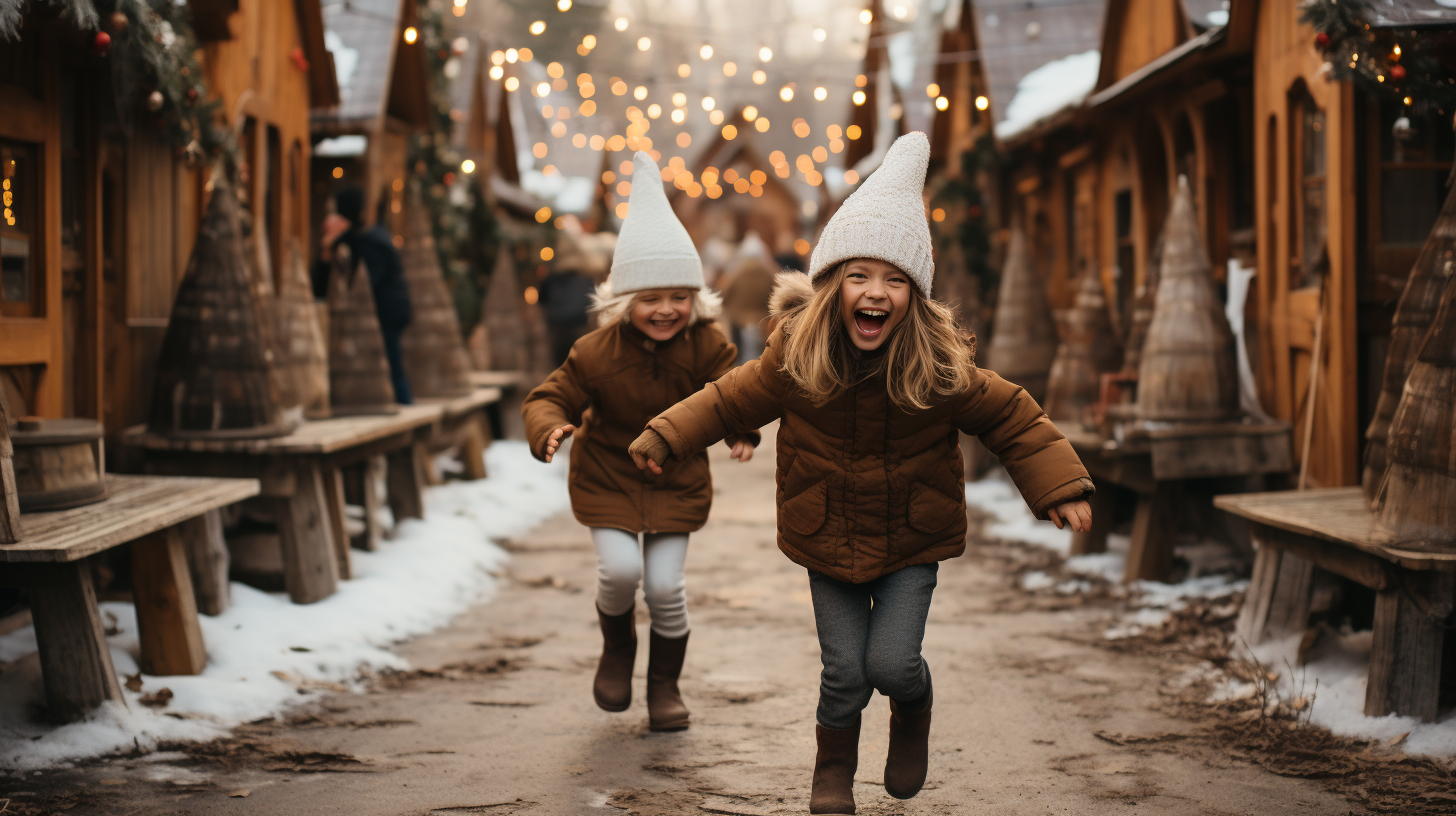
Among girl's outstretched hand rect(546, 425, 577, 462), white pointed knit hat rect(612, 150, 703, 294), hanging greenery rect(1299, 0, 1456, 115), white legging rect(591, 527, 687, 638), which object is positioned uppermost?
hanging greenery rect(1299, 0, 1456, 115)

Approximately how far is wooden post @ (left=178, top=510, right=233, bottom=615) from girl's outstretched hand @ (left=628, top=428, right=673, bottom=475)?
3.09m

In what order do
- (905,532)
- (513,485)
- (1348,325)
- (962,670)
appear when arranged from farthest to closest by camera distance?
(513,485) < (1348,325) < (962,670) < (905,532)

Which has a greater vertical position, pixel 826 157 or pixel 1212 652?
pixel 826 157

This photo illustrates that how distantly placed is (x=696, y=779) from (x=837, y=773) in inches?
26.1

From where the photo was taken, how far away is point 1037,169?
14266 mm

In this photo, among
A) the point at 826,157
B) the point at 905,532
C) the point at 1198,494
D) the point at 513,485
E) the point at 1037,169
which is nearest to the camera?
the point at 905,532

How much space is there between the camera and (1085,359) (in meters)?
9.09

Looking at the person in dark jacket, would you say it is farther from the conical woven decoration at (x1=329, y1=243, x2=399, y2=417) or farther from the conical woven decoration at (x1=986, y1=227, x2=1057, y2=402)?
the conical woven decoration at (x1=986, y1=227, x2=1057, y2=402)

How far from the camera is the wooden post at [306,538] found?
21.8 feet

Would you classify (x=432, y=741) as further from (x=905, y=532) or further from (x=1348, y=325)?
(x=1348, y=325)

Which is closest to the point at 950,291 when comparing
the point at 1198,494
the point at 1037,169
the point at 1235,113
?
the point at 1037,169

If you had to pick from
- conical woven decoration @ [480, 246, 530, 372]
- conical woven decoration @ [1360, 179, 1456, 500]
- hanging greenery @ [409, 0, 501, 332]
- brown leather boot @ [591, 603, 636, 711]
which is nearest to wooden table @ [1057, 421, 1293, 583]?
conical woven decoration @ [1360, 179, 1456, 500]

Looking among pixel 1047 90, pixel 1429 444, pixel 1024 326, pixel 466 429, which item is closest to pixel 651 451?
pixel 1429 444

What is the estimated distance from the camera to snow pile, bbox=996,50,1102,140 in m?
12.3
